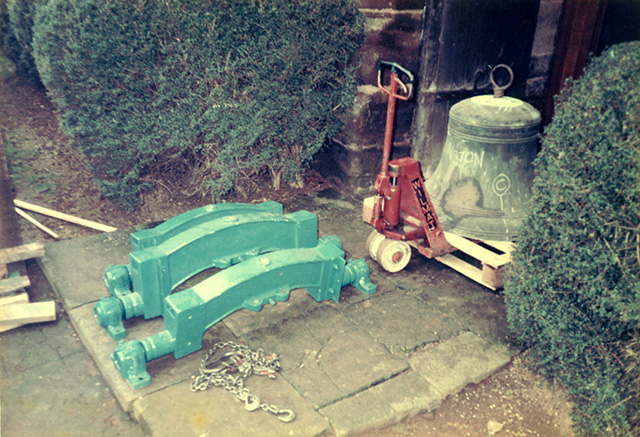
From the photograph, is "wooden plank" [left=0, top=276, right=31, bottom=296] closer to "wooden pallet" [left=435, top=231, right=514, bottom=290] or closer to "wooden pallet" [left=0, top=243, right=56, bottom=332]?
"wooden pallet" [left=0, top=243, right=56, bottom=332]

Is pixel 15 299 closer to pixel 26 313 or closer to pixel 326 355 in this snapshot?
pixel 26 313

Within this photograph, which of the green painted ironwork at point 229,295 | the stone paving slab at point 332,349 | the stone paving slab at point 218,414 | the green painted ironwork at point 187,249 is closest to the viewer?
the stone paving slab at point 218,414

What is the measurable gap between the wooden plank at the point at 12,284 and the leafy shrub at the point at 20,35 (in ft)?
18.2

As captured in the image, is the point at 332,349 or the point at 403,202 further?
the point at 403,202

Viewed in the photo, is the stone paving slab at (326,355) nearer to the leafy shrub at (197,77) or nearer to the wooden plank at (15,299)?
the wooden plank at (15,299)

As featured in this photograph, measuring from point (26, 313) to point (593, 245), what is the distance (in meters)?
3.49

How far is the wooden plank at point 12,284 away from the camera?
3.54 meters

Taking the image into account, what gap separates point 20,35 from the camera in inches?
322

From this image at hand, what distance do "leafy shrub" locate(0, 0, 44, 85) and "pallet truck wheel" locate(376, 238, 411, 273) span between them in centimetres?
667

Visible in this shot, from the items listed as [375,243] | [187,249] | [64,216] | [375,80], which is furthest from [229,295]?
[375,80]

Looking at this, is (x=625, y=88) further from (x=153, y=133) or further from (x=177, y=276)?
(x=153, y=133)

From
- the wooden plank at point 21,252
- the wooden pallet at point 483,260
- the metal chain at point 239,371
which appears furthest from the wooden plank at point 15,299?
the wooden pallet at point 483,260

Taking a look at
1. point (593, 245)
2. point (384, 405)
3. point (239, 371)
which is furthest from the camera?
point (239, 371)

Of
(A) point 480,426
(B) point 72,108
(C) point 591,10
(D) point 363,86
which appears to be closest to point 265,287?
(A) point 480,426
